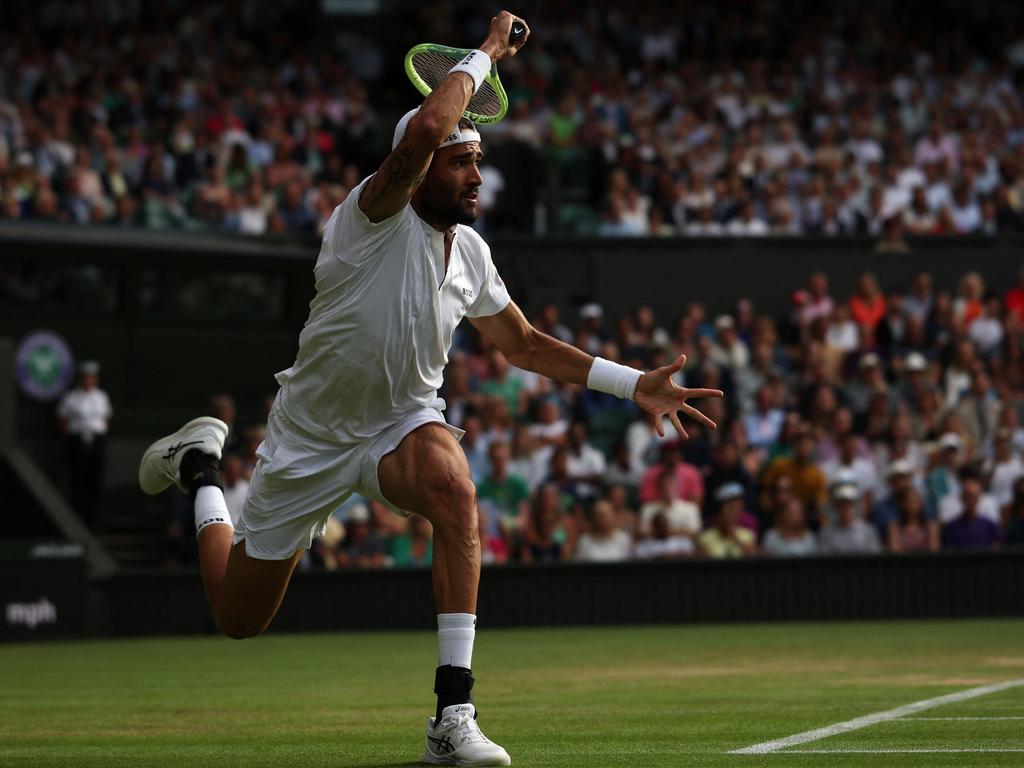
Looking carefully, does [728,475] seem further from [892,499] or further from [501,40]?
[501,40]

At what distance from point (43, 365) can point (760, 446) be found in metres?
8.26

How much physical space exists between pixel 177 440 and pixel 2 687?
11.2 ft

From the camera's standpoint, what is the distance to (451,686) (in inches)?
244

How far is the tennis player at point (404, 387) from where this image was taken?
6.27 meters

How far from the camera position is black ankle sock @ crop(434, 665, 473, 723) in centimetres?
619

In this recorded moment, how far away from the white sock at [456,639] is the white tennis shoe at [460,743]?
166 millimetres

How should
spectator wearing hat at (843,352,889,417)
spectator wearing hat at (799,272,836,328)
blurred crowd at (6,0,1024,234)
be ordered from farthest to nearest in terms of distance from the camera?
1. blurred crowd at (6,0,1024,234)
2. spectator wearing hat at (799,272,836,328)
3. spectator wearing hat at (843,352,889,417)

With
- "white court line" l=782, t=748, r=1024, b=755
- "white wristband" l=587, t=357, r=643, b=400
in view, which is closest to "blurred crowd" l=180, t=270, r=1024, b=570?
"white wristband" l=587, t=357, r=643, b=400

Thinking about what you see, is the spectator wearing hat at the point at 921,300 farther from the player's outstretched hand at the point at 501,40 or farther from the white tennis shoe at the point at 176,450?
the player's outstretched hand at the point at 501,40

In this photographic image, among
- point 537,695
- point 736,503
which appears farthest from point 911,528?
point 537,695

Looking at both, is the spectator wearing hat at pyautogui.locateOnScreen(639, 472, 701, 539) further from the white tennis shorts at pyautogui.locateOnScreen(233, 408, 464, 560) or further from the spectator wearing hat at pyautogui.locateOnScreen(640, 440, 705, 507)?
the white tennis shorts at pyautogui.locateOnScreen(233, 408, 464, 560)

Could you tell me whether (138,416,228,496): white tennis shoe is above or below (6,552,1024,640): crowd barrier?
above

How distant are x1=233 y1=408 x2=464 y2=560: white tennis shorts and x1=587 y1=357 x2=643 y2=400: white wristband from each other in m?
0.68

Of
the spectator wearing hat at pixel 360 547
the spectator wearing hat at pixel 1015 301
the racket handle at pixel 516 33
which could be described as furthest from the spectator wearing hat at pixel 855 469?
the racket handle at pixel 516 33
